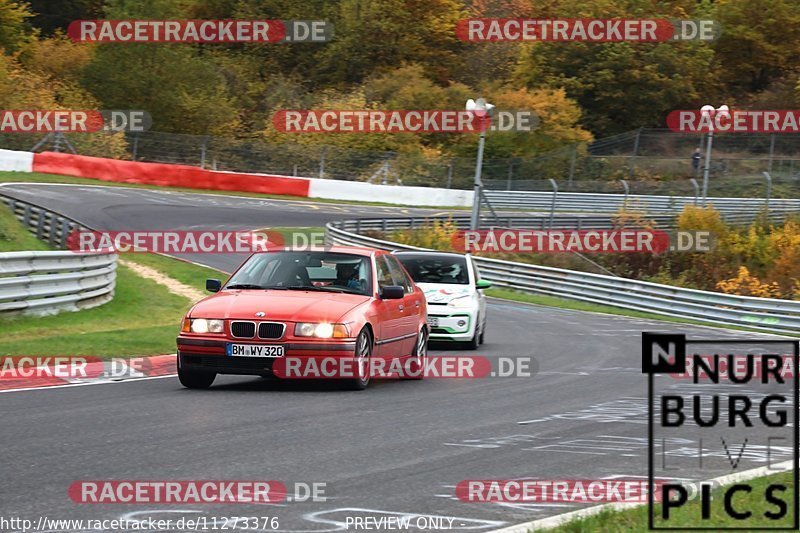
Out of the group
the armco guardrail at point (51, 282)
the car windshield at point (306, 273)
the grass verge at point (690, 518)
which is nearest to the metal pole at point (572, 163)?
the armco guardrail at point (51, 282)

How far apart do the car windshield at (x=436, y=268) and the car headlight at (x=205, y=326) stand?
302 inches

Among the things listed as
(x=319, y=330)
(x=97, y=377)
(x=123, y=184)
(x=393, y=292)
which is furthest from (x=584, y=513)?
(x=123, y=184)

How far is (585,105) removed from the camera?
78625 mm

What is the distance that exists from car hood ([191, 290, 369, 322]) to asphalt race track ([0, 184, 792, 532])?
75 cm

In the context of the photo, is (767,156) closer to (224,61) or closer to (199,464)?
(224,61)

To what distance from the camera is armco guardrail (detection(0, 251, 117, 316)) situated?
1878 cm

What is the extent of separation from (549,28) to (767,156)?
23.6 meters

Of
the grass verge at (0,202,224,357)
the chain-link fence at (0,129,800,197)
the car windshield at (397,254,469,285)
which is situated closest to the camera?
the grass verge at (0,202,224,357)

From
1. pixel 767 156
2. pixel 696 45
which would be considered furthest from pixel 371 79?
pixel 767 156

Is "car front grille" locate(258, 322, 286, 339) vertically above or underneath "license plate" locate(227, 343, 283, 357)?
above

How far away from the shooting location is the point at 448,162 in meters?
57.8

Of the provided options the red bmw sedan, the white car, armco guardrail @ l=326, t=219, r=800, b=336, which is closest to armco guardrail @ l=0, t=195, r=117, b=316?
the white car

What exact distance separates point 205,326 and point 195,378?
62 centimetres

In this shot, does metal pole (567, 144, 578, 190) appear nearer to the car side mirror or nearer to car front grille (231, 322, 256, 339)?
the car side mirror
